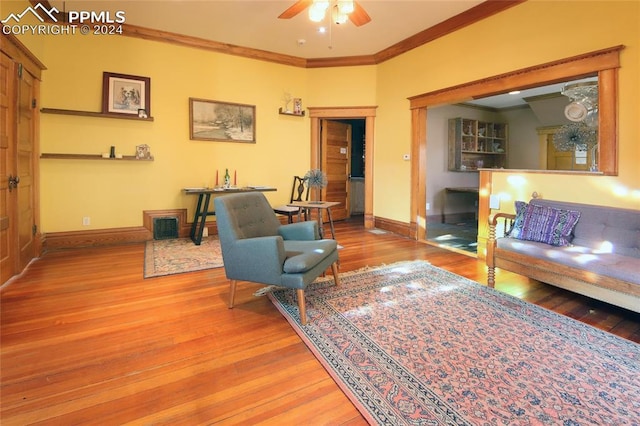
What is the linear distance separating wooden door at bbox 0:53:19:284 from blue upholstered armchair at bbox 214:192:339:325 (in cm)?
214

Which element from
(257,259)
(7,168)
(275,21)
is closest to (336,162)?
(275,21)

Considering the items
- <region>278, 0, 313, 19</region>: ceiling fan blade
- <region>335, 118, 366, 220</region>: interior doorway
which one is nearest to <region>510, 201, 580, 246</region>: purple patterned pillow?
<region>278, 0, 313, 19</region>: ceiling fan blade

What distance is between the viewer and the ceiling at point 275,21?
3.98m

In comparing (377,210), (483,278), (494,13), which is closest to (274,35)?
(494,13)

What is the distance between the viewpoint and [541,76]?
11.4ft

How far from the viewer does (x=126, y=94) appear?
15.1 feet

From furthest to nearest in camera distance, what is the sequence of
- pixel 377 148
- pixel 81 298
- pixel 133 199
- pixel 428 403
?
pixel 377 148 → pixel 133 199 → pixel 81 298 → pixel 428 403

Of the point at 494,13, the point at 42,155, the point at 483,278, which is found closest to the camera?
the point at 483,278

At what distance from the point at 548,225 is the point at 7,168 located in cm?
499

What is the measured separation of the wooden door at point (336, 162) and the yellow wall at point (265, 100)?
0.54 metres

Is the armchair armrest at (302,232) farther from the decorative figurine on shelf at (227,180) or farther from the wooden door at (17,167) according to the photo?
the wooden door at (17,167)

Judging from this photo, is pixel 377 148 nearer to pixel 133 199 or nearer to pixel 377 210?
pixel 377 210

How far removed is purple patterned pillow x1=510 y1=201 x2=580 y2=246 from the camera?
9.44 ft

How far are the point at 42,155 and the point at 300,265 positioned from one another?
13.1 feet
